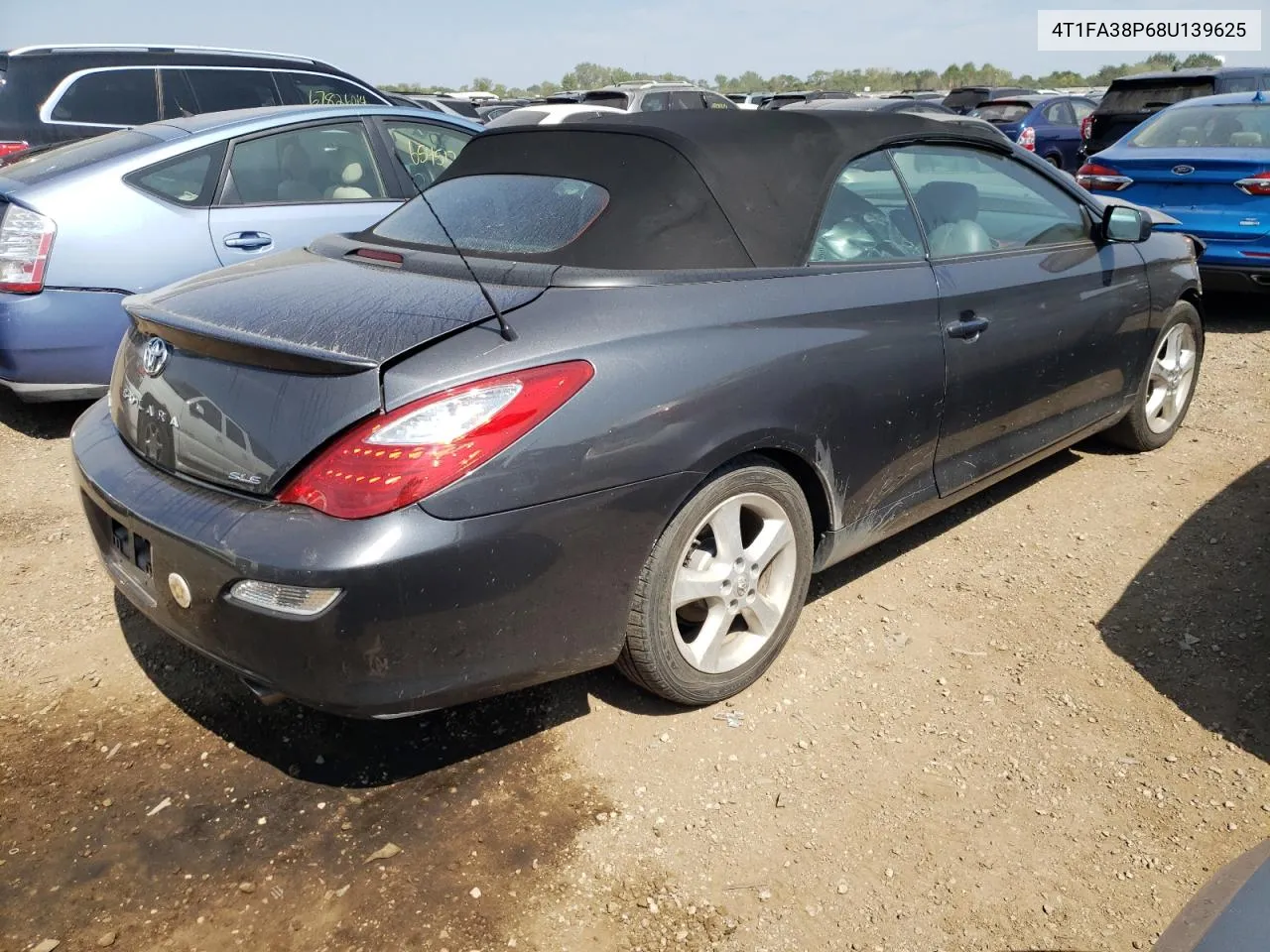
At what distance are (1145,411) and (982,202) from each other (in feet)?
4.94

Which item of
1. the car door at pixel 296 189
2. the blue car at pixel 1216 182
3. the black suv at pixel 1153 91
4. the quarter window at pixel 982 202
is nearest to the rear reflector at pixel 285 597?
the quarter window at pixel 982 202

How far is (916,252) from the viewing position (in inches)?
127

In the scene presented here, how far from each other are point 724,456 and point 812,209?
87 cm

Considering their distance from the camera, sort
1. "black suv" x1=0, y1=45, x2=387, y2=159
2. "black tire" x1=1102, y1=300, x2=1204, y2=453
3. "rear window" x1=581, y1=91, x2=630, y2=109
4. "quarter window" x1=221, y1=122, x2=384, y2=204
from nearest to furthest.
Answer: "black tire" x1=1102, y1=300, x2=1204, y2=453 < "quarter window" x1=221, y1=122, x2=384, y2=204 < "black suv" x1=0, y1=45, x2=387, y2=159 < "rear window" x1=581, y1=91, x2=630, y2=109

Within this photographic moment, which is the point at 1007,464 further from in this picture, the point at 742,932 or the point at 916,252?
the point at 742,932

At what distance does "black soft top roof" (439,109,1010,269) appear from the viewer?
2682 mm

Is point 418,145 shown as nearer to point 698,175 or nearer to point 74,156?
point 74,156

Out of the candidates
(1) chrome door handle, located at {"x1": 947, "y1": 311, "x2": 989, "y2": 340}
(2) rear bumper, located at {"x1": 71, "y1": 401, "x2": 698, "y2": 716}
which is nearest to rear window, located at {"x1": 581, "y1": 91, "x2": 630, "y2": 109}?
(1) chrome door handle, located at {"x1": 947, "y1": 311, "x2": 989, "y2": 340}

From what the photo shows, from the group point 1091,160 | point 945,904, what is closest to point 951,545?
point 945,904

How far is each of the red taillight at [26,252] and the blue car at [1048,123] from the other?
44.8 ft

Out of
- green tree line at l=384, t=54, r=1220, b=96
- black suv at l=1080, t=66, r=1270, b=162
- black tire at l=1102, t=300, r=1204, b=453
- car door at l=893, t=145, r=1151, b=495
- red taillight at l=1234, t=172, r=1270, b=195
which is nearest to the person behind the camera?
car door at l=893, t=145, r=1151, b=495

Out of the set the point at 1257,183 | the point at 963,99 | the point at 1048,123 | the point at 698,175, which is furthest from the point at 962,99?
the point at 698,175

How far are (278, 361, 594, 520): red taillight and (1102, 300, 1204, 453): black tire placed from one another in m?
3.24

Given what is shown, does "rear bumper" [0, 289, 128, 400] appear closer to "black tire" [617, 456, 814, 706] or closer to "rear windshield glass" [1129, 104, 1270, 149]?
"black tire" [617, 456, 814, 706]
